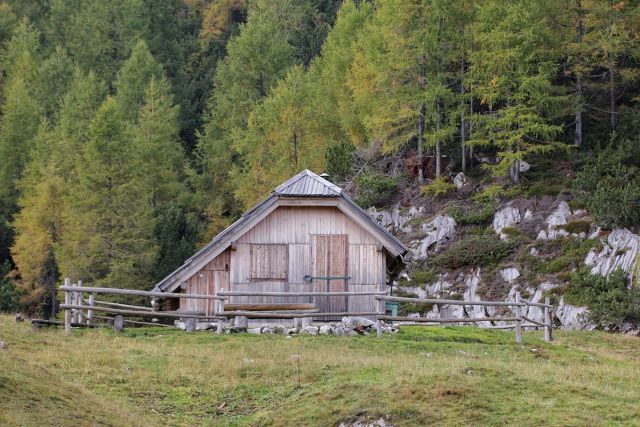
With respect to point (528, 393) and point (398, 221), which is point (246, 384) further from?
point (398, 221)

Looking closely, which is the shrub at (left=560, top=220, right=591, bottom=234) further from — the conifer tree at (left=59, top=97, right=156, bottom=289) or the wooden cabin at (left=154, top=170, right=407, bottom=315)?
the conifer tree at (left=59, top=97, right=156, bottom=289)

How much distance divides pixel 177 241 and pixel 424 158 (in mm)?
14426

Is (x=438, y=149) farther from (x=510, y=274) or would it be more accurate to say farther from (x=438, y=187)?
(x=510, y=274)

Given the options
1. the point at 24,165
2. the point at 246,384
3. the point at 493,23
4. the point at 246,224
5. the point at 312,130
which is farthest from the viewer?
the point at 24,165

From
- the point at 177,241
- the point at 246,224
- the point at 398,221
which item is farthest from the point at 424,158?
the point at 246,224

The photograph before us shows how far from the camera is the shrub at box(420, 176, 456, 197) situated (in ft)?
172

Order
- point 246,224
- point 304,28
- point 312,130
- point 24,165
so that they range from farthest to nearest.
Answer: point 304,28 < point 24,165 < point 312,130 < point 246,224

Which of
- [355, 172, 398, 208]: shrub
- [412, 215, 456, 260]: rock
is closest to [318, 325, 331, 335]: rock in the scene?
[412, 215, 456, 260]: rock

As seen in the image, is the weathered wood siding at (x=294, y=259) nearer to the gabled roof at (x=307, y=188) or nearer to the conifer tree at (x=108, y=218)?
the gabled roof at (x=307, y=188)

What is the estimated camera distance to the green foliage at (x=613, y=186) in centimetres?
4334

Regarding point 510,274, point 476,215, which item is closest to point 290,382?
point 510,274

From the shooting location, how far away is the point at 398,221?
5272 cm

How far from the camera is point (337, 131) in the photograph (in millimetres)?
62188

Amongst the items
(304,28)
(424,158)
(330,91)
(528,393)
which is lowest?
(528,393)
